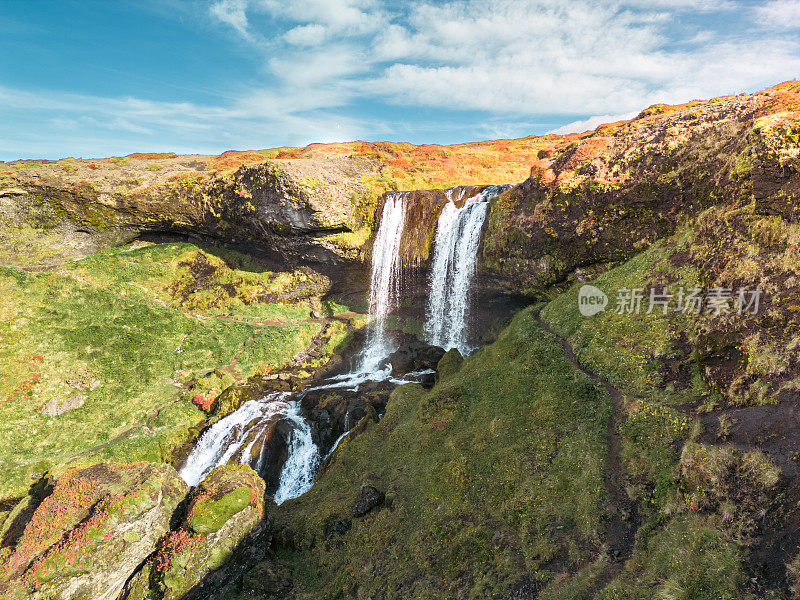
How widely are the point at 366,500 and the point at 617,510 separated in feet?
30.1

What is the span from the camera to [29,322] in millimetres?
29406

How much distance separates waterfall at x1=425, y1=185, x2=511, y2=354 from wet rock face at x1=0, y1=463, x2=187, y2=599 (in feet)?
77.2

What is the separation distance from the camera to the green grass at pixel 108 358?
77.3 ft

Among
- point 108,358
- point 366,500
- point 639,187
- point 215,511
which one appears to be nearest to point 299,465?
point 215,511

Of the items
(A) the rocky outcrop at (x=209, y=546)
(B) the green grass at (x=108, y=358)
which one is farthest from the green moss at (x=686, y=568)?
(B) the green grass at (x=108, y=358)

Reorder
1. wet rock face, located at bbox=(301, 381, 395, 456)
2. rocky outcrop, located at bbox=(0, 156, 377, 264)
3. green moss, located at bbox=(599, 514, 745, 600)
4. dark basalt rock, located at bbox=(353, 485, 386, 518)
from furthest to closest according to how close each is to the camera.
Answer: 1. rocky outcrop, located at bbox=(0, 156, 377, 264)
2. wet rock face, located at bbox=(301, 381, 395, 456)
3. dark basalt rock, located at bbox=(353, 485, 386, 518)
4. green moss, located at bbox=(599, 514, 745, 600)

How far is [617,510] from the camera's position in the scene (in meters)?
10.5

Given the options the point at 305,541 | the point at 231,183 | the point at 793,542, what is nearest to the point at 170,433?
the point at 305,541

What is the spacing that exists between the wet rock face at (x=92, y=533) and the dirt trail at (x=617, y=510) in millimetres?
14973

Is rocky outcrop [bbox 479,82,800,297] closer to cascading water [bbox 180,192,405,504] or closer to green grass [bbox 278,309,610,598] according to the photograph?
green grass [bbox 278,309,610,598]

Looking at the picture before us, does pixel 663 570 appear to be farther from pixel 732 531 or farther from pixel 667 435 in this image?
pixel 667 435

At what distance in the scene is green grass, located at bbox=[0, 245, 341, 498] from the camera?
77.3 ft

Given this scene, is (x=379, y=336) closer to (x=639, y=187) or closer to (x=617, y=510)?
(x=639, y=187)

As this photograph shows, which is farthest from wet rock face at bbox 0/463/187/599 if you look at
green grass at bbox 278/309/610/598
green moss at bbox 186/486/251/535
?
green grass at bbox 278/309/610/598
